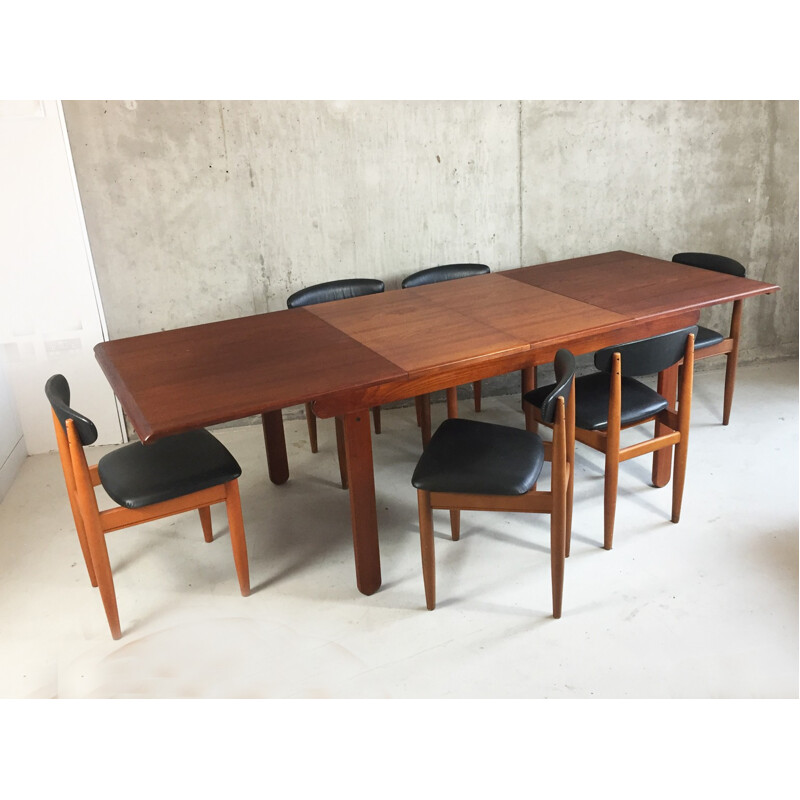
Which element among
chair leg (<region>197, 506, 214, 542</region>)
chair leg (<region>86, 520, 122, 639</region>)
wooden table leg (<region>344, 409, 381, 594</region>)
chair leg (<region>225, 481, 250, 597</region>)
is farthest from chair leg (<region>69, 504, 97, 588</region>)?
wooden table leg (<region>344, 409, 381, 594</region>)

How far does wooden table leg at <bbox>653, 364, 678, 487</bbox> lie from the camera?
356cm

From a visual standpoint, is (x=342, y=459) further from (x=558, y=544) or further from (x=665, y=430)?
(x=665, y=430)

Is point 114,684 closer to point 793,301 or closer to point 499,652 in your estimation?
point 499,652

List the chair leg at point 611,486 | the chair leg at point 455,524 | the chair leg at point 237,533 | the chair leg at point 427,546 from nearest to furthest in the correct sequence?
1. the chair leg at point 427,546
2. the chair leg at point 237,533
3. the chair leg at point 611,486
4. the chair leg at point 455,524

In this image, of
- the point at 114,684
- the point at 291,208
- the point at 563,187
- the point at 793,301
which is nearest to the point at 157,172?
the point at 291,208

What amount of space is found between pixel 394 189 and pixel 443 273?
562 millimetres

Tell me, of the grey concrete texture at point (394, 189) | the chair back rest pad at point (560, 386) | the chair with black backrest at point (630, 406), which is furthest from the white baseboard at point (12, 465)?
the chair back rest pad at point (560, 386)

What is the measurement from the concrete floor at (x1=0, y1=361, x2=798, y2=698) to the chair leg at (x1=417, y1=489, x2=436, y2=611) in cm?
9

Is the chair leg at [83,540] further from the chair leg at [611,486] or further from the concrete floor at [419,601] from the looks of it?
the chair leg at [611,486]

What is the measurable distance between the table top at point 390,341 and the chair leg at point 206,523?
0.69 meters

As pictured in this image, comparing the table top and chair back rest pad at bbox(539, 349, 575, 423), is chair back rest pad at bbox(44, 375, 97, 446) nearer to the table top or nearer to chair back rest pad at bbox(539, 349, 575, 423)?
the table top

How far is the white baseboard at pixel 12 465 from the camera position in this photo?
3.96 meters
